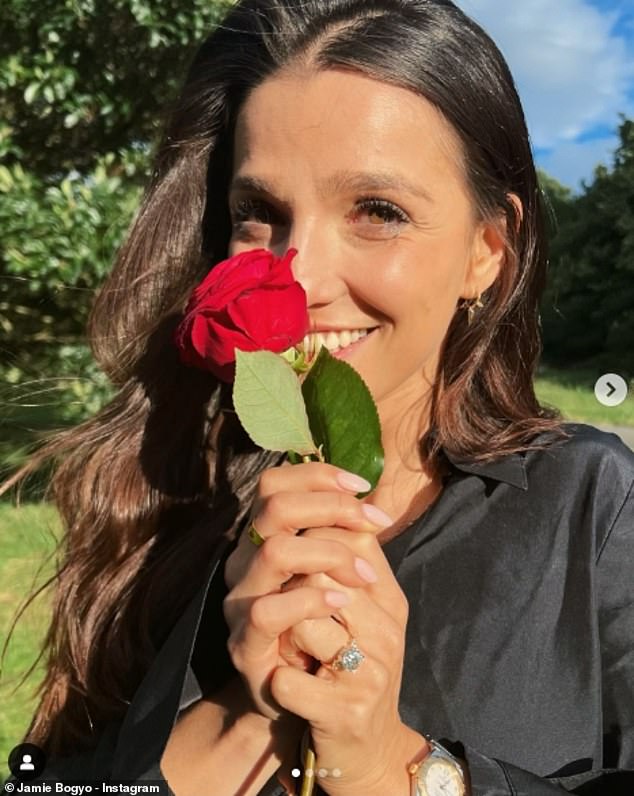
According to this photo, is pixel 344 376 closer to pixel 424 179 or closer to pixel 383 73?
pixel 424 179

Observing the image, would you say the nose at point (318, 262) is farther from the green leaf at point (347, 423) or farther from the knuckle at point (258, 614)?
the knuckle at point (258, 614)

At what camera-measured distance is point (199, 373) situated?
209 cm

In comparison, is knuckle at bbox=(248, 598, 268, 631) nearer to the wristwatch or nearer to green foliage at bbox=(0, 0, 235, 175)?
the wristwatch

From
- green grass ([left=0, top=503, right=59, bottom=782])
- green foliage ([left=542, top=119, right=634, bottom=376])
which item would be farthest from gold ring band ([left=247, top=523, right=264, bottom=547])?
green foliage ([left=542, top=119, right=634, bottom=376])

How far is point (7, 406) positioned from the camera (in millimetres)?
2512

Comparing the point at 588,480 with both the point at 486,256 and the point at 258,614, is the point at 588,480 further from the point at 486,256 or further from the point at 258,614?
the point at 258,614

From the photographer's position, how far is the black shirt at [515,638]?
150 centimetres

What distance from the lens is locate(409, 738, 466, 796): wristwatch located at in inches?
50.4

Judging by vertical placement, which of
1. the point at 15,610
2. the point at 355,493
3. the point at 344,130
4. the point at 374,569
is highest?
the point at 344,130

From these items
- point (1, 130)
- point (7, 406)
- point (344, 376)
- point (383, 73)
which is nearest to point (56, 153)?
point (1, 130)

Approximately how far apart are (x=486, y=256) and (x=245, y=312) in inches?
30.8

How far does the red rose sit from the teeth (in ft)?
0.76

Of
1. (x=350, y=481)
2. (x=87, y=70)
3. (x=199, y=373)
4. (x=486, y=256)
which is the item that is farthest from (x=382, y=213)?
(x=87, y=70)

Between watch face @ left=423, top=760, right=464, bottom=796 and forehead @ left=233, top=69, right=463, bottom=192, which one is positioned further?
forehead @ left=233, top=69, right=463, bottom=192
